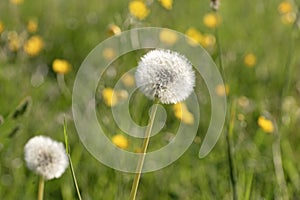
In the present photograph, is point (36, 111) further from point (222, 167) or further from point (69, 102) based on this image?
point (222, 167)

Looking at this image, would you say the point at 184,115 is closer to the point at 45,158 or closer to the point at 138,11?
the point at 138,11

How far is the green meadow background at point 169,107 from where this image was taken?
6.21 ft

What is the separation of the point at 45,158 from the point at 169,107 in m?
1.05

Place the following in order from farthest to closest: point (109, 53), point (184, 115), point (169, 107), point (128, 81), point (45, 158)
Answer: point (109, 53)
point (169, 107)
point (128, 81)
point (184, 115)
point (45, 158)

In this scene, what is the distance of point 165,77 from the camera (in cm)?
132

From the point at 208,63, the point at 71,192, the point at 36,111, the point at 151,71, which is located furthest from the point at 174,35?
the point at 151,71

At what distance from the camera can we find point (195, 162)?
218cm

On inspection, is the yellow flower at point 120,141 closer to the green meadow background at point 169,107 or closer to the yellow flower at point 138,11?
the green meadow background at point 169,107

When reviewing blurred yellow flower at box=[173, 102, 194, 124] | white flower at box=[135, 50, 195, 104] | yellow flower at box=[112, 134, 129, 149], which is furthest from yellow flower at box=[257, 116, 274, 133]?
white flower at box=[135, 50, 195, 104]

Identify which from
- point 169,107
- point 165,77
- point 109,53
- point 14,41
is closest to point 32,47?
point 14,41

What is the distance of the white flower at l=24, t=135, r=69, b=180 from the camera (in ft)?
4.88

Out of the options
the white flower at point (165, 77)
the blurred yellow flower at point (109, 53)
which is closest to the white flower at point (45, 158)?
the white flower at point (165, 77)

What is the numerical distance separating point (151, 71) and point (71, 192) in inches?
30.0

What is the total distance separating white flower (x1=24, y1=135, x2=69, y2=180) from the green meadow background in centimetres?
12
